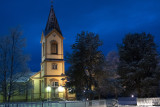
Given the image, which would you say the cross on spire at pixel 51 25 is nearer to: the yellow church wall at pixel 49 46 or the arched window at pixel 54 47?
the yellow church wall at pixel 49 46

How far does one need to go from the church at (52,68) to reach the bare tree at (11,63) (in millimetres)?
13310

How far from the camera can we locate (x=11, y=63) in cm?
1953

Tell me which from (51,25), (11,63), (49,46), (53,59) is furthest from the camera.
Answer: (51,25)

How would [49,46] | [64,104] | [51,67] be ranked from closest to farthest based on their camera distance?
1. [64,104]
2. [51,67]
3. [49,46]

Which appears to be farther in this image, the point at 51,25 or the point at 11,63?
the point at 51,25

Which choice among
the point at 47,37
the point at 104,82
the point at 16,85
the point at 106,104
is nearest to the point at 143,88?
the point at 104,82

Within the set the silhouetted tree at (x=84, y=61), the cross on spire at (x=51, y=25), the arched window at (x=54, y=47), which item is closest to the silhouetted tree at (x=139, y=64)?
the silhouetted tree at (x=84, y=61)

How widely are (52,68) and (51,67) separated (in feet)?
0.89

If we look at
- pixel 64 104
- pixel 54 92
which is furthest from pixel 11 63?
pixel 54 92

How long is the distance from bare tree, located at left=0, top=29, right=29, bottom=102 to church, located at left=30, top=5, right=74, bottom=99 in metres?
13.3

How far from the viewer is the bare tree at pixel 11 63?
1904cm

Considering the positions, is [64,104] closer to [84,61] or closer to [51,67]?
[84,61]

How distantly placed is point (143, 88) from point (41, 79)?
1948cm

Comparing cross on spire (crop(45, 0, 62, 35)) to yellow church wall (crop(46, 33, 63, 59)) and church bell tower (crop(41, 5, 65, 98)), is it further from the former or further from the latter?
yellow church wall (crop(46, 33, 63, 59))
